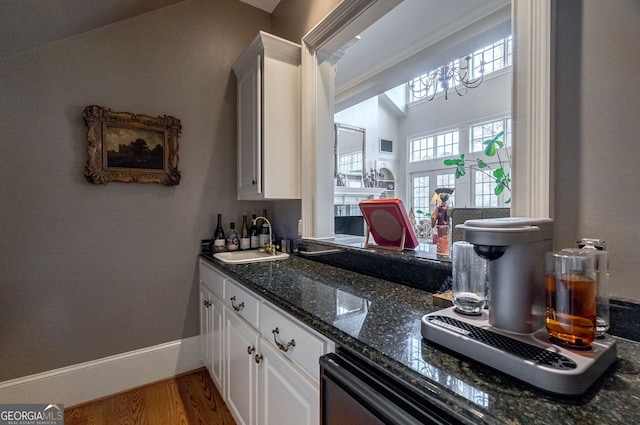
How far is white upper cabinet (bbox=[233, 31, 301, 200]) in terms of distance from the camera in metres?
1.97

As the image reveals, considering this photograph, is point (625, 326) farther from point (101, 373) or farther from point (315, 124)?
point (101, 373)

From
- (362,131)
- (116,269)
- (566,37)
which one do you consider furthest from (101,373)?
(362,131)

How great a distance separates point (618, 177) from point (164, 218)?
2.39m

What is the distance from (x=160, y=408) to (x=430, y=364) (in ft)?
6.40

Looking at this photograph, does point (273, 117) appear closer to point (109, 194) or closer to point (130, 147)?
point (130, 147)

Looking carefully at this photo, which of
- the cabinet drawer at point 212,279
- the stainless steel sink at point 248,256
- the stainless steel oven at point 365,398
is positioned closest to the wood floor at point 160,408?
the cabinet drawer at point 212,279

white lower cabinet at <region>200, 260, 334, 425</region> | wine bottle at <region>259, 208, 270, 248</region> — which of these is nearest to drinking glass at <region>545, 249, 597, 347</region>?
white lower cabinet at <region>200, 260, 334, 425</region>

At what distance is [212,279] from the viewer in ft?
6.32

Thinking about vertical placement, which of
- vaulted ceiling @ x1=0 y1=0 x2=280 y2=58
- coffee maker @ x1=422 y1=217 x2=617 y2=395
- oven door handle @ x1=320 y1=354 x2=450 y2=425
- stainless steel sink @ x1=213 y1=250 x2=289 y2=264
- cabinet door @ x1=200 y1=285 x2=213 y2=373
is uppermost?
vaulted ceiling @ x1=0 y1=0 x2=280 y2=58

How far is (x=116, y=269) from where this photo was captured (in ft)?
6.59

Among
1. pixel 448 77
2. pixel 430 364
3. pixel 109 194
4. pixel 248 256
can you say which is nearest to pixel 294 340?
pixel 430 364

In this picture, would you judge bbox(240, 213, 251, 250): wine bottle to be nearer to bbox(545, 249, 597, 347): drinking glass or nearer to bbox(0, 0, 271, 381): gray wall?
bbox(0, 0, 271, 381): gray wall

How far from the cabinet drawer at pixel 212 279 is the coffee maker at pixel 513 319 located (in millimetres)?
1332

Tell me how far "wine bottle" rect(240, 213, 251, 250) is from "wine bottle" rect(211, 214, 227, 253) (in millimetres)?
138
